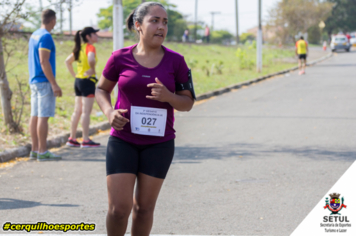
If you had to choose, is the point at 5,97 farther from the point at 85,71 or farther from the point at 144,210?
the point at 144,210

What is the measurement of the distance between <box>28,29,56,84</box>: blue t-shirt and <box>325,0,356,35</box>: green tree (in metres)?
88.9

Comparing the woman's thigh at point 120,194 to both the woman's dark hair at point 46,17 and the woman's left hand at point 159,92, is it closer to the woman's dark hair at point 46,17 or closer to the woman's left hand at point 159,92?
the woman's left hand at point 159,92

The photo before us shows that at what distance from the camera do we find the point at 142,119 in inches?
127

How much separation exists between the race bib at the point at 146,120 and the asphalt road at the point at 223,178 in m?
1.36

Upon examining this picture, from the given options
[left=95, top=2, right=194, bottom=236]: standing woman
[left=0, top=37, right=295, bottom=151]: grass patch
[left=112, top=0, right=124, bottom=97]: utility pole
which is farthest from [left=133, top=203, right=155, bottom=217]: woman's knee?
[left=112, top=0, right=124, bottom=97]: utility pole

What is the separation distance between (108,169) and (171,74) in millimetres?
801

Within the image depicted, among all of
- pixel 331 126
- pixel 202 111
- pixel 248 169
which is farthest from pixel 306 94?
pixel 248 169

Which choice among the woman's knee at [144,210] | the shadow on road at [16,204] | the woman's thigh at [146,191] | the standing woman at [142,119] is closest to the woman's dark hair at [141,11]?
the standing woman at [142,119]

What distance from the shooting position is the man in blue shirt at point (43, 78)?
696 cm

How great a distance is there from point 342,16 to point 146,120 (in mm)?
94611

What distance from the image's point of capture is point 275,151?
776cm

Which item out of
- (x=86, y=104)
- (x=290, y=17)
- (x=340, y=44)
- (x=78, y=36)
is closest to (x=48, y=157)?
(x=86, y=104)

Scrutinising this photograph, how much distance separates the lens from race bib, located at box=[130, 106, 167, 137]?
3.22m

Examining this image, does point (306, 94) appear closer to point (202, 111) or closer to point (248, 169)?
point (202, 111)
